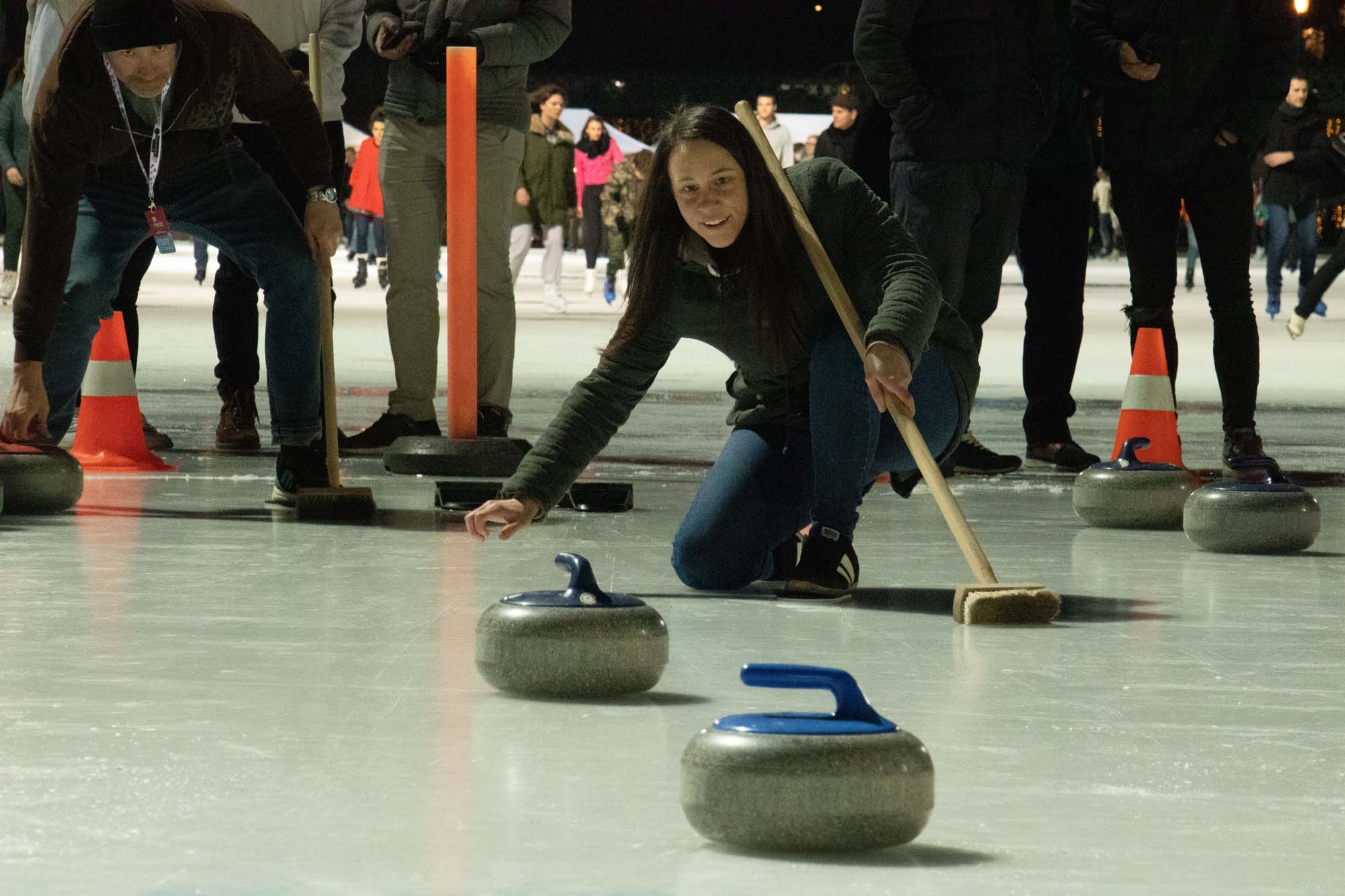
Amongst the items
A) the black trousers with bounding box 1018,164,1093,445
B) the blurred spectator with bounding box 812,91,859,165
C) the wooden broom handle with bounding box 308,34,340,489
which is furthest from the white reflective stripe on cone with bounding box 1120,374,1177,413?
the blurred spectator with bounding box 812,91,859,165

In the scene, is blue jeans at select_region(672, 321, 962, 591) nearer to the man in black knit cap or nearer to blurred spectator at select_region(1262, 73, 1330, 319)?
the man in black knit cap

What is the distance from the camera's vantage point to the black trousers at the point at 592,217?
829 inches

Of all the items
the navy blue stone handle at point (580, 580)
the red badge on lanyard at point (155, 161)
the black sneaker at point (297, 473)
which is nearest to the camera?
the navy blue stone handle at point (580, 580)

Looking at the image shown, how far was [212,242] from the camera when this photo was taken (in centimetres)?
505

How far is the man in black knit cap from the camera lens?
14.8 feet

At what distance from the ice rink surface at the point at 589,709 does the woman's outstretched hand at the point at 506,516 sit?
20 cm

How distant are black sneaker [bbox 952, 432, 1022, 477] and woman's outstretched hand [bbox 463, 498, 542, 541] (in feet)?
9.74

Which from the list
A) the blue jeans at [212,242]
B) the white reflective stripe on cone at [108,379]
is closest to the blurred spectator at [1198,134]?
the blue jeans at [212,242]

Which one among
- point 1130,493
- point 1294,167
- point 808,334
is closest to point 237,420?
point 1130,493

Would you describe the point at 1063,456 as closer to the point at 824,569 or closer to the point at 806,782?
the point at 824,569

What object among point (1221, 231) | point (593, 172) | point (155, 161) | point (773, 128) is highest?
Answer: point (773, 128)

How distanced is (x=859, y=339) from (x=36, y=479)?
2248 mm

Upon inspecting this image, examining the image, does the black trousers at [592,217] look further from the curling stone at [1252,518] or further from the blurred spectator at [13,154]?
the curling stone at [1252,518]

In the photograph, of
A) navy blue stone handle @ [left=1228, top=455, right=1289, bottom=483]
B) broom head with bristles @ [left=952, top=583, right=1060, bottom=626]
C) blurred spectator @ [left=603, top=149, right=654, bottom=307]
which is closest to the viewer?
broom head with bristles @ [left=952, top=583, right=1060, bottom=626]
